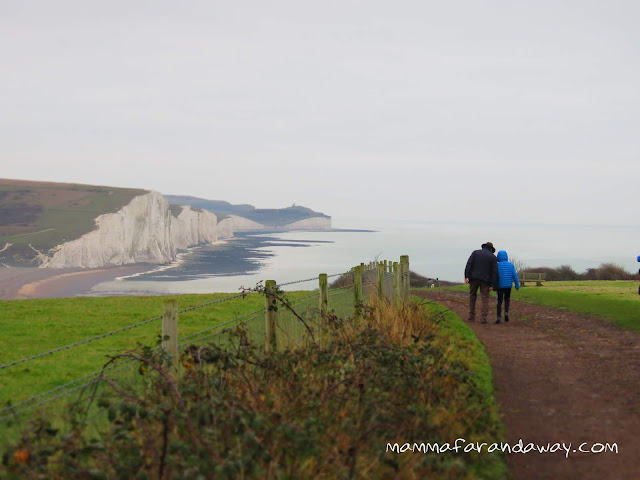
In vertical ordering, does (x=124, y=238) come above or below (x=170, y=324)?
below

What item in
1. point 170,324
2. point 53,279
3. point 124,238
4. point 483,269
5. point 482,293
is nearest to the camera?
point 170,324

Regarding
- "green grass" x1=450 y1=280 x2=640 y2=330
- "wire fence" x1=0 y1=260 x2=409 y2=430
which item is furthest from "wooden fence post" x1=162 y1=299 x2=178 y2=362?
"green grass" x1=450 y1=280 x2=640 y2=330

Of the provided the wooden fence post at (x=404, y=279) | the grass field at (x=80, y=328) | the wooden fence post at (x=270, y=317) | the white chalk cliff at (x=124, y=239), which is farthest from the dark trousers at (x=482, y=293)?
the white chalk cliff at (x=124, y=239)

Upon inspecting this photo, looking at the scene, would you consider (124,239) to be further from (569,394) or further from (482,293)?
(569,394)

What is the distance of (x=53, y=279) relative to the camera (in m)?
164

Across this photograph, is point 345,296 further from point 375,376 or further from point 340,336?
point 375,376

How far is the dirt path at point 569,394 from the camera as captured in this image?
6.94 metres

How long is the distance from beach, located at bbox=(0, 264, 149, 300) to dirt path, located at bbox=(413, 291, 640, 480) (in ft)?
410

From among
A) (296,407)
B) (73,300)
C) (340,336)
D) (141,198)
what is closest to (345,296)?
(340,336)

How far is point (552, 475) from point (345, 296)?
10.0 m

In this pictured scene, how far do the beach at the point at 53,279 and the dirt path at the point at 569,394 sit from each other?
410 ft

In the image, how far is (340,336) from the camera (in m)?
10.7

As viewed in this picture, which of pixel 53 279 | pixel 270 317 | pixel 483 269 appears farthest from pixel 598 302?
pixel 53 279

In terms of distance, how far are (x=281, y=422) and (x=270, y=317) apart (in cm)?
374
